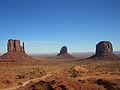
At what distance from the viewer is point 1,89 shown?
68.2 ft

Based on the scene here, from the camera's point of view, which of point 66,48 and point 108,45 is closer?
point 108,45

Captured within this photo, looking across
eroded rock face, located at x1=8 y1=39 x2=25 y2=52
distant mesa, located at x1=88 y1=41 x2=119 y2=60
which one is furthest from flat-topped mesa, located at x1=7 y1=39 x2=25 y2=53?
distant mesa, located at x1=88 y1=41 x2=119 y2=60

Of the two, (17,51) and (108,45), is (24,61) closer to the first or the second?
(17,51)

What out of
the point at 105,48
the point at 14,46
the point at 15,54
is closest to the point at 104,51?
the point at 105,48

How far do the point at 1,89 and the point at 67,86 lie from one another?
42.2 ft

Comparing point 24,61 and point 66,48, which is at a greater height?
point 66,48

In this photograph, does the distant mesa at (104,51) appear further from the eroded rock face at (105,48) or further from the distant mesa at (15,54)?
the distant mesa at (15,54)

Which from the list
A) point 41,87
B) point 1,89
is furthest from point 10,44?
point 41,87

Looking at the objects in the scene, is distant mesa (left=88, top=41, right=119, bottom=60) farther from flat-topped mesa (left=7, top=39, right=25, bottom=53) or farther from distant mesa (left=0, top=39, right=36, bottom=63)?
flat-topped mesa (left=7, top=39, right=25, bottom=53)

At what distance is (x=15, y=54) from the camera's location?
225ft

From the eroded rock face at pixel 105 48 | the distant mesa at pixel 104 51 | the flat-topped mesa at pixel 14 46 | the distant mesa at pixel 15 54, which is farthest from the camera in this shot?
the eroded rock face at pixel 105 48

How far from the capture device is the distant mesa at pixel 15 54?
64188mm

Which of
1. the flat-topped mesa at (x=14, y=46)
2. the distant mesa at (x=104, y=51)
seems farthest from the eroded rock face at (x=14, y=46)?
the distant mesa at (x=104, y=51)

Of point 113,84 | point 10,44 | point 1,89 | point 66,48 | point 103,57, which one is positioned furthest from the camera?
point 66,48
